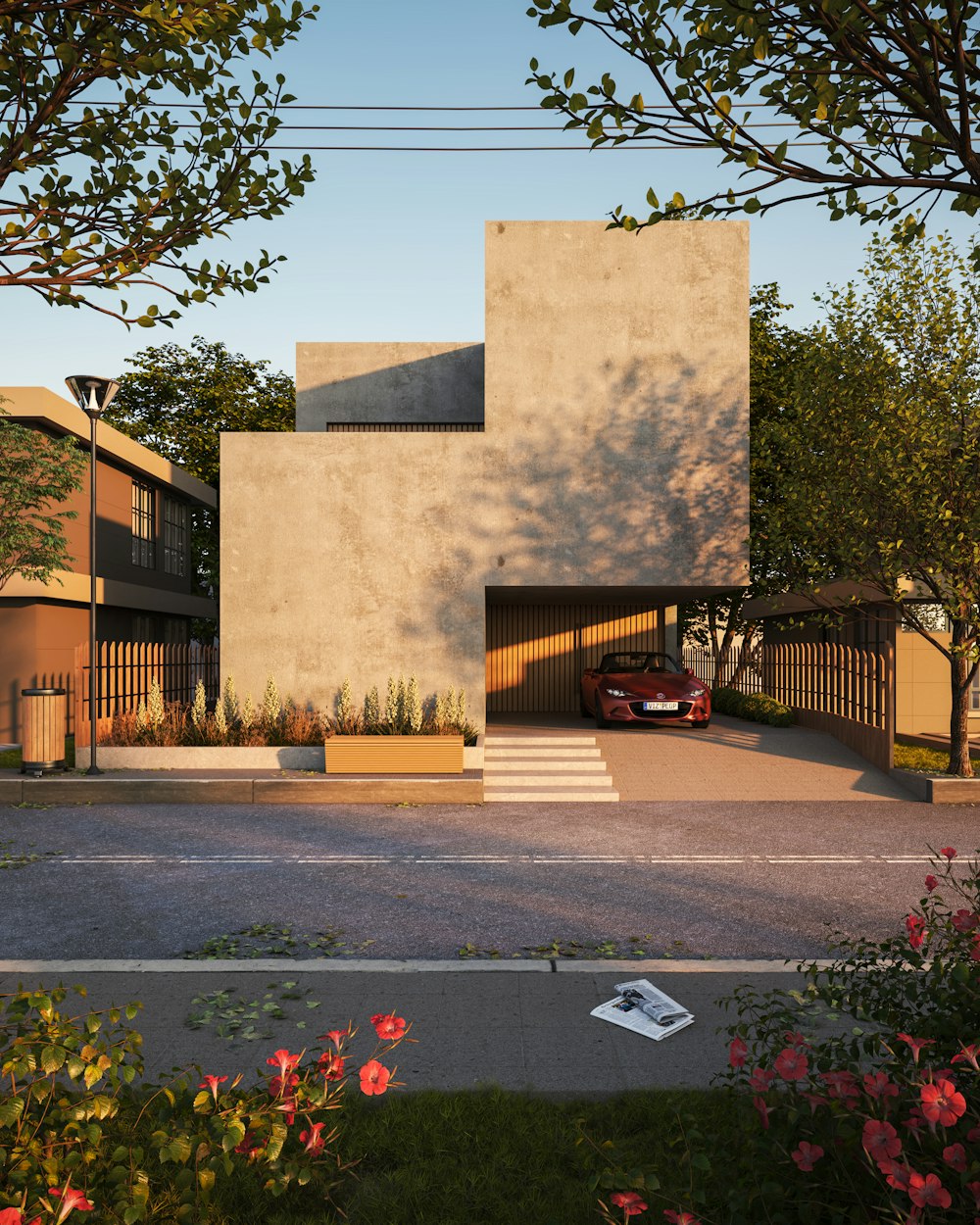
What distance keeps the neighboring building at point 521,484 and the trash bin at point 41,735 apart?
8.52 ft

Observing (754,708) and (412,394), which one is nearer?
(754,708)

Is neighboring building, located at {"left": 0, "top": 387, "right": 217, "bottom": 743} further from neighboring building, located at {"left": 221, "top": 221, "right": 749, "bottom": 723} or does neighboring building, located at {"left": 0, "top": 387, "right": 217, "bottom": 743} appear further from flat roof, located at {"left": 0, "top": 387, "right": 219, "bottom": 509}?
neighboring building, located at {"left": 221, "top": 221, "right": 749, "bottom": 723}

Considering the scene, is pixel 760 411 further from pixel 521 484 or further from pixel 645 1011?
pixel 645 1011

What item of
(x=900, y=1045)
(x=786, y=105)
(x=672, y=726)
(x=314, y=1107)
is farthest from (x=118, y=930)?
(x=672, y=726)

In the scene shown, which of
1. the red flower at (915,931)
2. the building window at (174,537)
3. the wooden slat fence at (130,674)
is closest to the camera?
the red flower at (915,931)

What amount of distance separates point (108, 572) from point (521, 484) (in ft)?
41.4

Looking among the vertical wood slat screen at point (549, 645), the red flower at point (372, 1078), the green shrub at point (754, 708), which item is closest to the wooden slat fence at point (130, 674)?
the vertical wood slat screen at point (549, 645)

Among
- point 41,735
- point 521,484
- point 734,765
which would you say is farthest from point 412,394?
point 734,765

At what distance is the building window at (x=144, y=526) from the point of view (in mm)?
25516

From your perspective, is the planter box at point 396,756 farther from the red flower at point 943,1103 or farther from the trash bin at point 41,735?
the red flower at point 943,1103

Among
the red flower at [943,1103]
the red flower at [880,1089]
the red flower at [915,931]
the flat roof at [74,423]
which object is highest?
the flat roof at [74,423]

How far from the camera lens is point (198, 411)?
33719 millimetres

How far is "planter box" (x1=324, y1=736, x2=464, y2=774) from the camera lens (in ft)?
42.8

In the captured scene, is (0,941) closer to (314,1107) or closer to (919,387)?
(314,1107)
